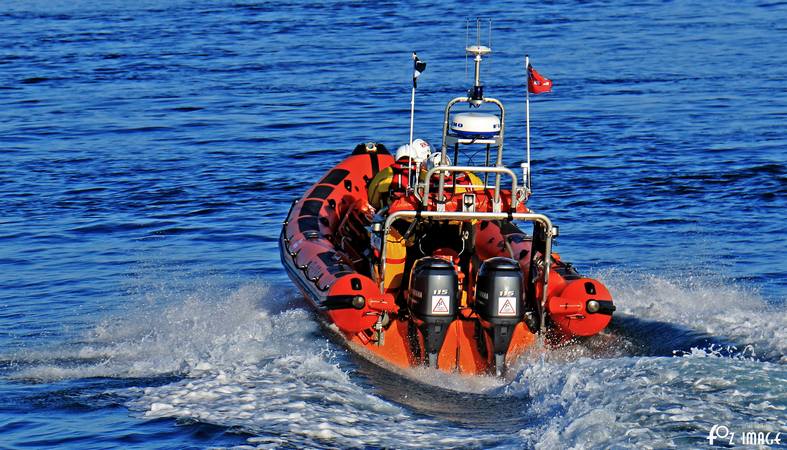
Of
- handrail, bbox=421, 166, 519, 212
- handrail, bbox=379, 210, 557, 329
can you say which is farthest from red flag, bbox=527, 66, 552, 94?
handrail, bbox=379, 210, 557, 329

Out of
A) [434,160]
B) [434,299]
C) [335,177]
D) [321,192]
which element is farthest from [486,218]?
[335,177]

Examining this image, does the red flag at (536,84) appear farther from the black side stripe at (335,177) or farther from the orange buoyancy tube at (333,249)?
the black side stripe at (335,177)

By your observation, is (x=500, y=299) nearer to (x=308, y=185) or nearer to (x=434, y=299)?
(x=434, y=299)

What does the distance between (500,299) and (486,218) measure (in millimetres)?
495

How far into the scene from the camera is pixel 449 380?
7.95 metres

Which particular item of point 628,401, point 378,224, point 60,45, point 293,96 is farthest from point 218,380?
point 60,45

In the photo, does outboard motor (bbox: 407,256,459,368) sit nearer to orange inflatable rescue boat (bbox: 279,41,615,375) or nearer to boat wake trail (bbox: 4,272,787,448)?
orange inflatable rescue boat (bbox: 279,41,615,375)

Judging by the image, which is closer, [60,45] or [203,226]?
[203,226]

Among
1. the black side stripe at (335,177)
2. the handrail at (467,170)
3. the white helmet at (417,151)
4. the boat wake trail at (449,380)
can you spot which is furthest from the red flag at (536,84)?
the black side stripe at (335,177)

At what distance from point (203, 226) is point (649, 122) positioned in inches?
257

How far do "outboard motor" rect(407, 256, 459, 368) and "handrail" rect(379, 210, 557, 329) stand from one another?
0.88ft

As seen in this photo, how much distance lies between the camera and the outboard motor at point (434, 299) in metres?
7.85

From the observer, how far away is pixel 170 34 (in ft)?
81.7

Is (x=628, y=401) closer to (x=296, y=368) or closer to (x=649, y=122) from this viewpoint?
(x=296, y=368)
